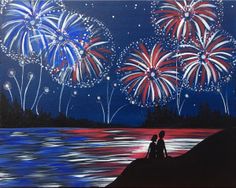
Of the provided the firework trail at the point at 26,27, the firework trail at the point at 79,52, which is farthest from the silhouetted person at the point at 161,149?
the firework trail at the point at 26,27

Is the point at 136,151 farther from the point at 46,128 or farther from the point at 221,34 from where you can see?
the point at 221,34

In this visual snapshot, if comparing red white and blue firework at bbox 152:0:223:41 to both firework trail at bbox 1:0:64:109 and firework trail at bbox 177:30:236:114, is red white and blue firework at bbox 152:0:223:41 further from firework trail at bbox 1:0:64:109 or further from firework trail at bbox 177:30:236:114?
firework trail at bbox 1:0:64:109

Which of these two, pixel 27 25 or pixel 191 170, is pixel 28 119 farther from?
pixel 191 170

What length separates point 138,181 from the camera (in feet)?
13.4

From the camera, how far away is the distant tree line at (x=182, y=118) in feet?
14.1

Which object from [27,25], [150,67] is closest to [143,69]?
[150,67]

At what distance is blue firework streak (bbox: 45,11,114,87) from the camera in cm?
433

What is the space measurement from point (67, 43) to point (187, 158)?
1.66 metres

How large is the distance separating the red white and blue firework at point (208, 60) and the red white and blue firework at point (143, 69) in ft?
0.47

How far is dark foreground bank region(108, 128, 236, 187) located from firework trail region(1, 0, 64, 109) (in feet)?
4.03

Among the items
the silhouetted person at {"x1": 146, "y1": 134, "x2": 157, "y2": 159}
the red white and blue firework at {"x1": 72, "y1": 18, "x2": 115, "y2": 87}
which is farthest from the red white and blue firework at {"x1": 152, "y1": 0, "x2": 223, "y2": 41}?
the silhouetted person at {"x1": 146, "y1": 134, "x2": 157, "y2": 159}

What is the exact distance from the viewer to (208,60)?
4.35 meters

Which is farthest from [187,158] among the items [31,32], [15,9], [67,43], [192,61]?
[15,9]

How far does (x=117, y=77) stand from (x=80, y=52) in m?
0.45
